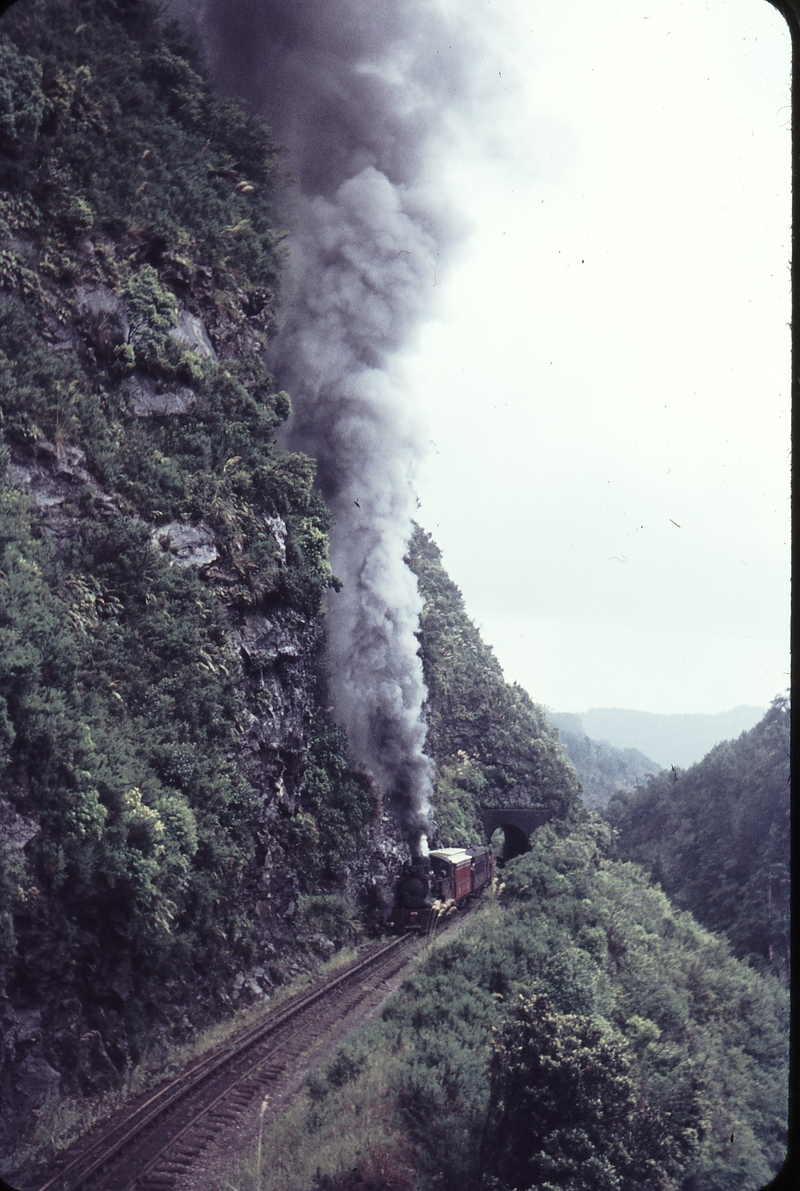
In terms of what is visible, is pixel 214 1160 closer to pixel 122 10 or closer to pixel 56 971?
pixel 56 971

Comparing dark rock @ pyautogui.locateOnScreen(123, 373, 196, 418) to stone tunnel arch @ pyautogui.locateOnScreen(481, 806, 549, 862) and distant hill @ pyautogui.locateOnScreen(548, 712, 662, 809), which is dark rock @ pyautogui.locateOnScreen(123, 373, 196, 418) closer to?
stone tunnel arch @ pyautogui.locateOnScreen(481, 806, 549, 862)

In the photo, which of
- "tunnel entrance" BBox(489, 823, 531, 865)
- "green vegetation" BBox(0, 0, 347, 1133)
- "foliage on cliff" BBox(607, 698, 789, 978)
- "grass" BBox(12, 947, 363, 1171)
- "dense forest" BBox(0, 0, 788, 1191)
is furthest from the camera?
"tunnel entrance" BBox(489, 823, 531, 865)

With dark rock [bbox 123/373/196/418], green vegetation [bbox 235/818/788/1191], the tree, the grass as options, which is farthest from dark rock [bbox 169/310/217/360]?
the tree

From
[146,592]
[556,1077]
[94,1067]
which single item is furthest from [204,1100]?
[146,592]

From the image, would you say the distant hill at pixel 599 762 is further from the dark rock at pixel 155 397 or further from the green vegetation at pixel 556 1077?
the dark rock at pixel 155 397

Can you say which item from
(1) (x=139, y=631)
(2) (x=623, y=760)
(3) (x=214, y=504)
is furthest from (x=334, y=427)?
(2) (x=623, y=760)

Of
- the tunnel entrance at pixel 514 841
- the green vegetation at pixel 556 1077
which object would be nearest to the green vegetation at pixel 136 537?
the green vegetation at pixel 556 1077
